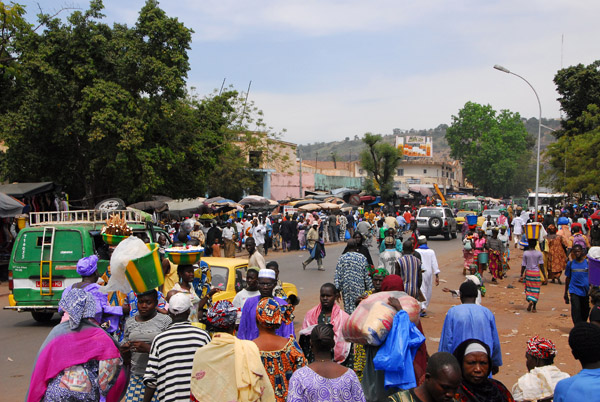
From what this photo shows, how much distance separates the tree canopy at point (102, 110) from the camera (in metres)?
22.8

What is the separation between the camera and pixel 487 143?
8819cm

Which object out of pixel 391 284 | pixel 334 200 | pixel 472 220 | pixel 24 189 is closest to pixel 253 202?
pixel 334 200

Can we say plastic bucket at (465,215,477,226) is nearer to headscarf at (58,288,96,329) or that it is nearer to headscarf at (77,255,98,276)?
headscarf at (77,255,98,276)

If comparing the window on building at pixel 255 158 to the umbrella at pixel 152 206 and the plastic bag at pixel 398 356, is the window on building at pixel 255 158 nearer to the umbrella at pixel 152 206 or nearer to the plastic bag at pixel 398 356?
the umbrella at pixel 152 206

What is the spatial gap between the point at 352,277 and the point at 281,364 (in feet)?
12.9

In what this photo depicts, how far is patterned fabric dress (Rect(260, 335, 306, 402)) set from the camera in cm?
462

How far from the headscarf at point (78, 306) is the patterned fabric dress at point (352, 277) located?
4.40 meters

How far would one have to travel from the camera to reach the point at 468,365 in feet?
13.5

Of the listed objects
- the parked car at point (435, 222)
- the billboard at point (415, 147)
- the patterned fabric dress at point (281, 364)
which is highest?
the billboard at point (415, 147)

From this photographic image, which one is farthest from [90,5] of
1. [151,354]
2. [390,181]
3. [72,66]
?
[390,181]

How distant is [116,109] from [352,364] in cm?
1949

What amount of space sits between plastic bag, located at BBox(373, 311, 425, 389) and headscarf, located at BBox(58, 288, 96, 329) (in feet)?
7.31

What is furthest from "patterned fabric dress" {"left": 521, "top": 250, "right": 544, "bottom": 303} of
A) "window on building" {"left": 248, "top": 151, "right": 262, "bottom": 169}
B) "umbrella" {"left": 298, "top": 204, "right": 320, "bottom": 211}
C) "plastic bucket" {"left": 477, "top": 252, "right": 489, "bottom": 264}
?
"window on building" {"left": 248, "top": 151, "right": 262, "bottom": 169}

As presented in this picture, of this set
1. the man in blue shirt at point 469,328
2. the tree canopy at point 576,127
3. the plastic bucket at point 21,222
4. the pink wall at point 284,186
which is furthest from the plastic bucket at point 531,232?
the pink wall at point 284,186
